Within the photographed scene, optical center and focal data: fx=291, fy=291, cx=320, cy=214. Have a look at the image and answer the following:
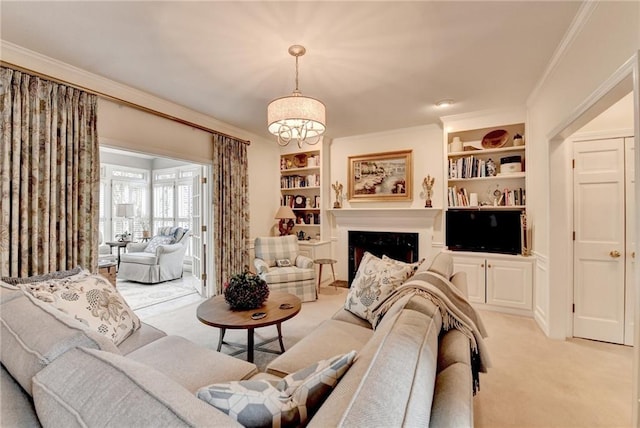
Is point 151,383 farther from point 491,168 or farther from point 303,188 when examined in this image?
point 303,188

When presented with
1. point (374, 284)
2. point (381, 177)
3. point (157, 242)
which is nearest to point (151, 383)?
point (374, 284)

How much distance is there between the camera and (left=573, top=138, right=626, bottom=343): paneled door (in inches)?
109

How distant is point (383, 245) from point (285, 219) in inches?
70.8

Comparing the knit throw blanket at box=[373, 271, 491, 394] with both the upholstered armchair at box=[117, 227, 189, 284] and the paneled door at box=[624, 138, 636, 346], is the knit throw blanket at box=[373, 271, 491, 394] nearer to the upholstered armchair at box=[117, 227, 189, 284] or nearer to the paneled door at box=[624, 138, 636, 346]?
the paneled door at box=[624, 138, 636, 346]

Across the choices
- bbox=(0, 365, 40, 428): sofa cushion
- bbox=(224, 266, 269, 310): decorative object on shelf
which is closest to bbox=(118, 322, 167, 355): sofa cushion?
bbox=(224, 266, 269, 310): decorative object on shelf

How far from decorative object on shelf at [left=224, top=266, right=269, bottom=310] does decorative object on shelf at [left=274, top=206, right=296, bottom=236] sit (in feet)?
8.16

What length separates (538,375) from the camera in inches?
88.7

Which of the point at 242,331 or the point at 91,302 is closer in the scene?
the point at 91,302

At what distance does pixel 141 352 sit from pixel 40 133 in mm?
2184

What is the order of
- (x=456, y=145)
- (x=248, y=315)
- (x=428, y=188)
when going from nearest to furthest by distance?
(x=248, y=315) < (x=456, y=145) < (x=428, y=188)

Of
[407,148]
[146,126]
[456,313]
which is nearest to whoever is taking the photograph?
[456,313]

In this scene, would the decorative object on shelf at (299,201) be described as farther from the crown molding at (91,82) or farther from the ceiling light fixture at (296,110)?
the ceiling light fixture at (296,110)

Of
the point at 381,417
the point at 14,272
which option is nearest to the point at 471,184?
the point at 381,417

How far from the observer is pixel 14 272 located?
7.65 ft
